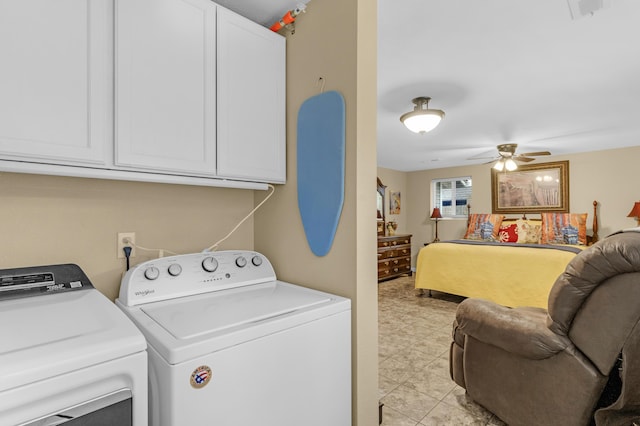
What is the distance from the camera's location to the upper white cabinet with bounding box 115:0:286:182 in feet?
4.09

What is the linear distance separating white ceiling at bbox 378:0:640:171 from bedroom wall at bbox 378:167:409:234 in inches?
95.7

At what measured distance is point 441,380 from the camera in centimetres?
240

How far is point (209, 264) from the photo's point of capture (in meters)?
1.55

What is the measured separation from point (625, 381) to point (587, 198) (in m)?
5.06

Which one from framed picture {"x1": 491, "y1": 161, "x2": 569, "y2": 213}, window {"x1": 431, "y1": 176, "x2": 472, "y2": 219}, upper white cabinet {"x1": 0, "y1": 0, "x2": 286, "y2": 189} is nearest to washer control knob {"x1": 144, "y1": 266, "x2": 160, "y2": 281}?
upper white cabinet {"x1": 0, "y1": 0, "x2": 286, "y2": 189}

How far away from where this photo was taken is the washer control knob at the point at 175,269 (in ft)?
4.70

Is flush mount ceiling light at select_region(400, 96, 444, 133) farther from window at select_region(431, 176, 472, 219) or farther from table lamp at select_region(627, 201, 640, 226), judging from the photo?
window at select_region(431, 176, 472, 219)

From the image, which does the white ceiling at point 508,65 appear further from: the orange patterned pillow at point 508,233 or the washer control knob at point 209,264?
the orange patterned pillow at point 508,233

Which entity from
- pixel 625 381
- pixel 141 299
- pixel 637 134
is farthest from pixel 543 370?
pixel 637 134

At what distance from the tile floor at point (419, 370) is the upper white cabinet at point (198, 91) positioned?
1724mm

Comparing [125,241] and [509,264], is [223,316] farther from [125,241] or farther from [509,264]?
[509,264]

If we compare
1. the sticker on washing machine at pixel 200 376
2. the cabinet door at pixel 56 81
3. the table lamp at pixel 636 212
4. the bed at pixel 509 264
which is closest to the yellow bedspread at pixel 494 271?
the bed at pixel 509 264

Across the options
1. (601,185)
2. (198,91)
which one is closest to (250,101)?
(198,91)

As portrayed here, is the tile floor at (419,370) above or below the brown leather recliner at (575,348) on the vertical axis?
below
